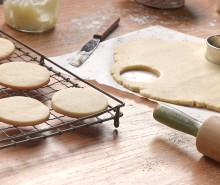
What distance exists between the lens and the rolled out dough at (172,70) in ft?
4.01

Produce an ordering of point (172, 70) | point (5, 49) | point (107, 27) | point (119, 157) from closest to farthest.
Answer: point (119, 157)
point (5, 49)
point (172, 70)
point (107, 27)

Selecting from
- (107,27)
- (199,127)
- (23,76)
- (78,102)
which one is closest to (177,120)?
(199,127)

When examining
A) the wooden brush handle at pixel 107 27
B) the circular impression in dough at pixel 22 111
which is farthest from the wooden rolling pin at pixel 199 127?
the wooden brush handle at pixel 107 27

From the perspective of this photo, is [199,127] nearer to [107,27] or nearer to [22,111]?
[22,111]

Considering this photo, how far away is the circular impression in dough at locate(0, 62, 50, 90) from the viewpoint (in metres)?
1.11

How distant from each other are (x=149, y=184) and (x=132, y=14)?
0.96m

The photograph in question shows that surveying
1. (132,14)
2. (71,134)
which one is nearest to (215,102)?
(71,134)

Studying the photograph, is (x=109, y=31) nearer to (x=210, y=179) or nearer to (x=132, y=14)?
(x=132, y=14)

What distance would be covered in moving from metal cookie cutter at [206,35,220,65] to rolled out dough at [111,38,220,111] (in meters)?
0.01

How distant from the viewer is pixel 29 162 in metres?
0.93

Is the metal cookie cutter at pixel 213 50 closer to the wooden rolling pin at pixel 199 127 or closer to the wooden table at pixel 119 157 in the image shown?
the wooden table at pixel 119 157

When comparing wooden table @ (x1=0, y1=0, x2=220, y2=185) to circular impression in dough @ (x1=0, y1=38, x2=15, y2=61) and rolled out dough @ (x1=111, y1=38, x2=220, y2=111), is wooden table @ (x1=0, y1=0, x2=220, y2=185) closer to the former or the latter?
rolled out dough @ (x1=111, y1=38, x2=220, y2=111)

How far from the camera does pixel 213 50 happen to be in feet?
4.58

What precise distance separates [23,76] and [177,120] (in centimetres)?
35
